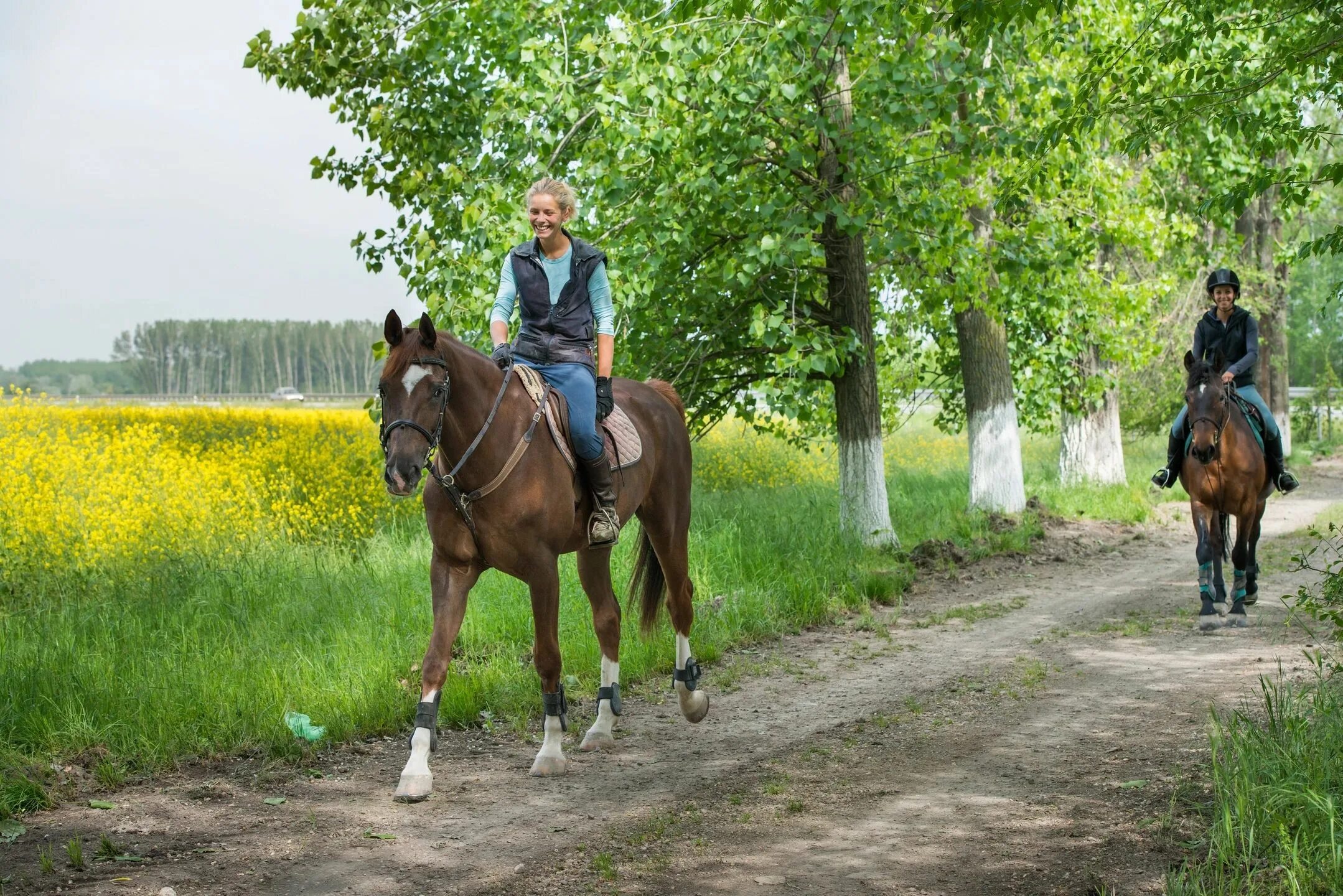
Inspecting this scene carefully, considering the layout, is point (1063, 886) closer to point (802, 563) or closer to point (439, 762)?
point (439, 762)

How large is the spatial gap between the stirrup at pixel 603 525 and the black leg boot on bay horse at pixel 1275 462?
22.3 ft

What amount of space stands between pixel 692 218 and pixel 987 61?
637cm

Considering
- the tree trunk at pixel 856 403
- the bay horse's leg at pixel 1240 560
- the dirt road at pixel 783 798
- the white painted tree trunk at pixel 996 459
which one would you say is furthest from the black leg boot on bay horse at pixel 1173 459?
the white painted tree trunk at pixel 996 459

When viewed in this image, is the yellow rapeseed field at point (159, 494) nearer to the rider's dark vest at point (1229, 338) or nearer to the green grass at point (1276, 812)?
the rider's dark vest at point (1229, 338)

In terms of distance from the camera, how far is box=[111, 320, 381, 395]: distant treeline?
4088cm

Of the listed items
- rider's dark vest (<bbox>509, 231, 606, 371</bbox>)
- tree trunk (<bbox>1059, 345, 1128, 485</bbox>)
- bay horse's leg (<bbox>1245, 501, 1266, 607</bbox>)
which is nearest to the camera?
rider's dark vest (<bbox>509, 231, 606, 371</bbox>)

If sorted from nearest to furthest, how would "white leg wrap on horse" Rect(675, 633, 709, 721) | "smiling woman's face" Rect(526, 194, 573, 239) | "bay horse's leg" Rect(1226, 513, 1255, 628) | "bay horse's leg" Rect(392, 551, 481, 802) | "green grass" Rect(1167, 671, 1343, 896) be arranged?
"green grass" Rect(1167, 671, 1343, 896) < "bay horse's leg" Rect(392, 551, 481, 802) < "smiling woman's face" Rect(526, 194, 573, 239) < "white leg wrap on horse" Rect(675, 633, 709, 721) < "bay horse's leg" Rect(1226, 513, 1255, 628)

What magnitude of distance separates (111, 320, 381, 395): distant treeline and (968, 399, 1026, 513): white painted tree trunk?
26.7 m

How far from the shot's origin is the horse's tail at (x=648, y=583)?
25.3 ft

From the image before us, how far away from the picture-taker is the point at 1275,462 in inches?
406

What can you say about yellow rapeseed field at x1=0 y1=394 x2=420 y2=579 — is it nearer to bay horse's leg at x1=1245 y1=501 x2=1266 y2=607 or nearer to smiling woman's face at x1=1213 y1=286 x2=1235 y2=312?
smiling woman's face at x1=1213 y1=286 x2=1235 y2=312

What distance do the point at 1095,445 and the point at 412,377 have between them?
52.6ft

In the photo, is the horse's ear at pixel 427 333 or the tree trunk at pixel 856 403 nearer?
the horse's ear at pixel 427 333

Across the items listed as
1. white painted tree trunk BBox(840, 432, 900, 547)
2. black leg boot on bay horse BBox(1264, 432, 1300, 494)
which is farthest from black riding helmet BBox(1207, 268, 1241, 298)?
white painted tree trunk BBox(840, 432, 900, 547)
